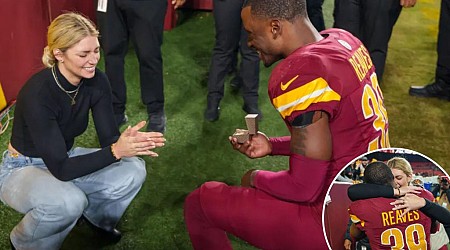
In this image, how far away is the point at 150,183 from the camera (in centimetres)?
305

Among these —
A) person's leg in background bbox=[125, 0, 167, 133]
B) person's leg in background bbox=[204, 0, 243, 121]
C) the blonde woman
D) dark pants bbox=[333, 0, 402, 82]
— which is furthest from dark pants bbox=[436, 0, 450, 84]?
the blonde woman

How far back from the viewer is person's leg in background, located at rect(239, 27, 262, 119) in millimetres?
3508

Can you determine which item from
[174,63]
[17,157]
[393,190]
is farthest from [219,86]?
[393,190]

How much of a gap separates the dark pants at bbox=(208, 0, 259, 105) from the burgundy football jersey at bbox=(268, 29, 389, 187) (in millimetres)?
1408

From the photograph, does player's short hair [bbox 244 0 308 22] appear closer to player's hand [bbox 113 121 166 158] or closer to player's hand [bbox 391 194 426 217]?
player's hand [bbox 113 121 166 158]

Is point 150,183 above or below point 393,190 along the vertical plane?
below

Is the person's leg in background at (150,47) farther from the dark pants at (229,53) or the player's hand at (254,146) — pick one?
the player's hand at (254,146)

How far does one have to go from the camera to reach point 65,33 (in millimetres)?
2283

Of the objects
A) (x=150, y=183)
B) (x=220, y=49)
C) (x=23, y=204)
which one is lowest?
(x=150, y=183)

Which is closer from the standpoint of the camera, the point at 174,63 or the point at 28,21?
the point at 28,21

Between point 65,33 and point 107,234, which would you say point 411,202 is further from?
point 107,234

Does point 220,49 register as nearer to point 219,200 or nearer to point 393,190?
point 219,200

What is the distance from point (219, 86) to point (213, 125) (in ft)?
0.79

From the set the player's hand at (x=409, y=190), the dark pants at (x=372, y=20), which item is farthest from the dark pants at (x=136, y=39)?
the player's hand at (x=409, y=190)
